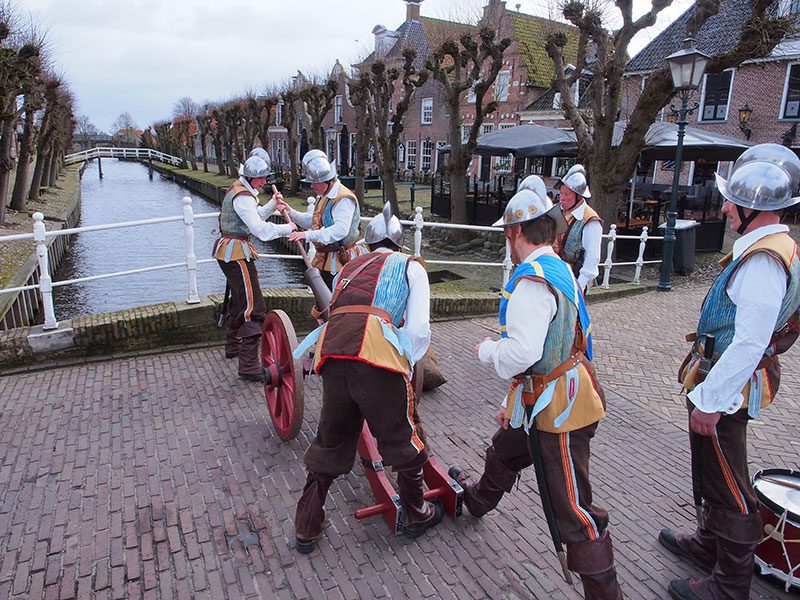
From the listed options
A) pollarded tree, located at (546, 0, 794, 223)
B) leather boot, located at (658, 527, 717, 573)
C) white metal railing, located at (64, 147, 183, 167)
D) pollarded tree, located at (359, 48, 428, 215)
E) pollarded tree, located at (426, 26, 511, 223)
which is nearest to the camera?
leather boot, located at (658, 527, 717, 573)

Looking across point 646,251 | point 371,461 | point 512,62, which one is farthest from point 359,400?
point 512,62

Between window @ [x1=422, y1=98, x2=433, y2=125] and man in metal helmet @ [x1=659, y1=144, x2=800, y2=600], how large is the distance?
34.6m

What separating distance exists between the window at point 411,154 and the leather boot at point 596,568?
35809 mm

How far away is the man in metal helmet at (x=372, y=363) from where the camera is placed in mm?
2729

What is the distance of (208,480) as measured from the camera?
11.9 feet

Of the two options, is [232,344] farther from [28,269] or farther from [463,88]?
[463,88]

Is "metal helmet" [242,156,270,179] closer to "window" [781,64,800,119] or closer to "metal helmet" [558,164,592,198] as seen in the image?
"metal helmet" [558,164,592,198]

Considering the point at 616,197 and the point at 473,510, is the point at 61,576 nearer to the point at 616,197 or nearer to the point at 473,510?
the point at 473,510

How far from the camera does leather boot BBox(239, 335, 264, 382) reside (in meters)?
5.07

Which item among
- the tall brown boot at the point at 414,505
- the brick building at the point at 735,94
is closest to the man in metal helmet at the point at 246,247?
the tall brown boot at the point at 414,505

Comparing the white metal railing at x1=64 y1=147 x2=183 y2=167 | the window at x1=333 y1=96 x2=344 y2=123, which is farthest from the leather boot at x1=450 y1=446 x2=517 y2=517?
the white metal railing at x1=64 y1=147 x2=183 y2=167

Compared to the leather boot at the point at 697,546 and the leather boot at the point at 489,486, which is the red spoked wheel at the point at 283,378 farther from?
the leather boot at the point at 697,546

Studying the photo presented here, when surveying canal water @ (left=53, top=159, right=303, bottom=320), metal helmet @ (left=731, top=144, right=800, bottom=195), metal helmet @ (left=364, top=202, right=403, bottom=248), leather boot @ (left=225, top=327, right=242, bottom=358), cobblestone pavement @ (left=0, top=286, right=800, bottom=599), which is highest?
metal helmet @ (left=731, top=144, right=800, bottom=195)

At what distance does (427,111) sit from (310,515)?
35.2m
